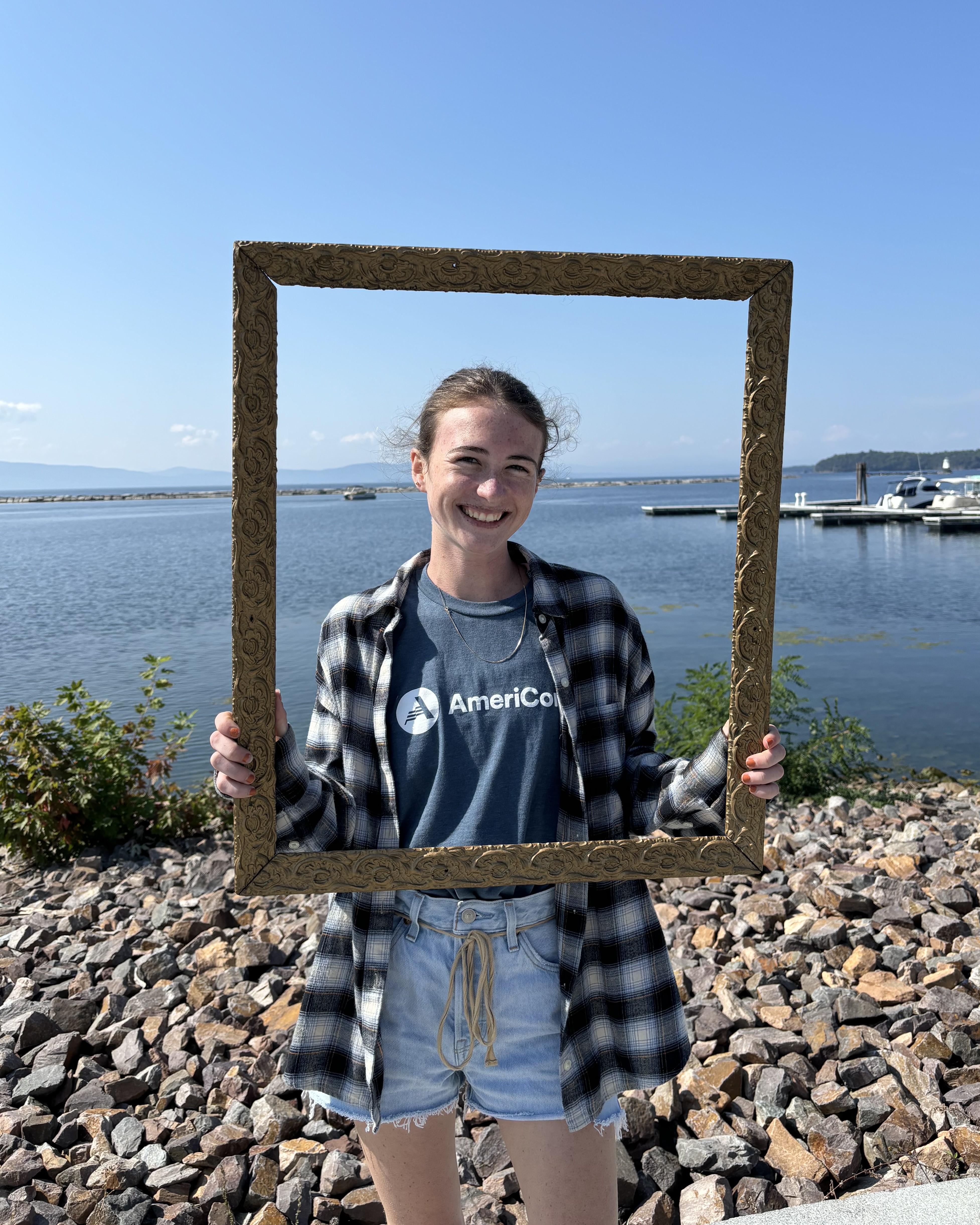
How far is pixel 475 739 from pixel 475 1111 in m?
2.24

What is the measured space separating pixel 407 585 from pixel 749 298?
1.11m

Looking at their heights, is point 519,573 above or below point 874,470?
below

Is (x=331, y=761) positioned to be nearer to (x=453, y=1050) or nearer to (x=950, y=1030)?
(x=453, y=1050)

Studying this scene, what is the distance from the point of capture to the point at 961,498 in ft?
118

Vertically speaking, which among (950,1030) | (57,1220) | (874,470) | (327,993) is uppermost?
(874,470)

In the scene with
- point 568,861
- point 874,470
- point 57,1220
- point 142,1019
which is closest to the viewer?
point 568,861

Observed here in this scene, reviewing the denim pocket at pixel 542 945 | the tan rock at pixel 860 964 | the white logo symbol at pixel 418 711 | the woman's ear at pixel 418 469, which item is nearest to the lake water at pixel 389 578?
the woman's ear at pixel 418 469

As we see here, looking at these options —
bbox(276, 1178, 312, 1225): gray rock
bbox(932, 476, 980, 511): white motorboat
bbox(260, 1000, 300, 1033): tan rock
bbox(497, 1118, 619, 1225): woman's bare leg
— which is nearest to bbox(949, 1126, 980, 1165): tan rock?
bbox(497, 1118, 619, 1225): woman's bare leg

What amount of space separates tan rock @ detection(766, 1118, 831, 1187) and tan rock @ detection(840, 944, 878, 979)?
1.12m

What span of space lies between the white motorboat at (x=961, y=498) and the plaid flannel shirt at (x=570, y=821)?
33220mm

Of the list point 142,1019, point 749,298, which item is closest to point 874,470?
point 749,298

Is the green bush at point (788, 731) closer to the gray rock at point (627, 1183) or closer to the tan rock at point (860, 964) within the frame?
the tan rock at point (860, 964)

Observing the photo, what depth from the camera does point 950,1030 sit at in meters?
3.58

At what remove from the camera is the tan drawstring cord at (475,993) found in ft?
6.61
